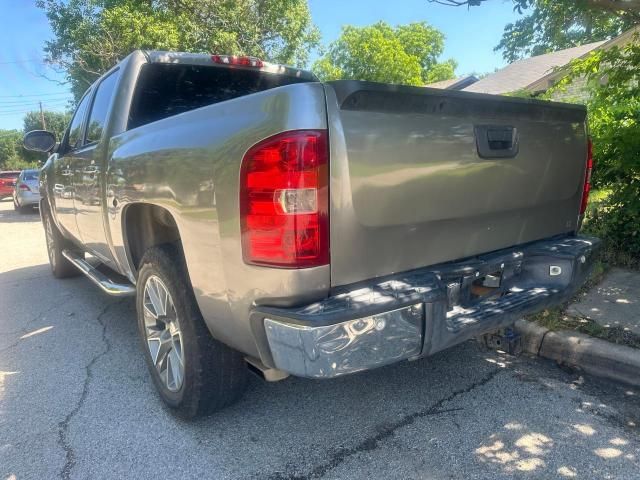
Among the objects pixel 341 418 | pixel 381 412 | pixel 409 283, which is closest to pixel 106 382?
pixel 341 418

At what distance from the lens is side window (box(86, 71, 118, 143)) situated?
3707mm

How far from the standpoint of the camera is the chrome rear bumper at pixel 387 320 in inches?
72.6

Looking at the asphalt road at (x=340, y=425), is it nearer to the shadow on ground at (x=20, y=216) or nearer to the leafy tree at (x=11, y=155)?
the shadow on ground at (x=20, y=216)

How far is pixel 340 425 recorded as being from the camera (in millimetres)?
2623

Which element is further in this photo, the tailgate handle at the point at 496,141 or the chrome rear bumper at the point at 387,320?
the tailgate handle at the point at 496,141

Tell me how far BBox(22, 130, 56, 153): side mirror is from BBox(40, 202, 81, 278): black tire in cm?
90

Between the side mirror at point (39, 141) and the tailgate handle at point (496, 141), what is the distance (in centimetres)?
455

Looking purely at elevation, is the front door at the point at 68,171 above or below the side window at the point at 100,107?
below

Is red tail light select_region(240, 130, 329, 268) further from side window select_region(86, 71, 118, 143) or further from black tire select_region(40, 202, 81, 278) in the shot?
black tire select_region(40, 202, 81, 278)

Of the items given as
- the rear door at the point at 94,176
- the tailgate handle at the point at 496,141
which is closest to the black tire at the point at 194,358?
the rear door at the point at 94,176

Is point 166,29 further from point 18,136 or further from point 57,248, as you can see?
point 18,136

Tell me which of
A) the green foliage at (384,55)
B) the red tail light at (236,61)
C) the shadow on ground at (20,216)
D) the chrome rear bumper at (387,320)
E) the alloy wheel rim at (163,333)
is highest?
the green foliage at (384,55)

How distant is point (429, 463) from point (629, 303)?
260cm

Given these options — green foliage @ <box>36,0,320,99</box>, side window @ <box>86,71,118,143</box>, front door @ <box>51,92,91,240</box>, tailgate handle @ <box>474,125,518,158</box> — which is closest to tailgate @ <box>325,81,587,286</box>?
tailgate handle @ <box>474,125,518,158</box>
